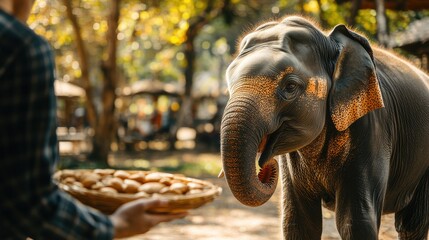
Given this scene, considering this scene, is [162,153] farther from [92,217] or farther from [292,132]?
[92,217]

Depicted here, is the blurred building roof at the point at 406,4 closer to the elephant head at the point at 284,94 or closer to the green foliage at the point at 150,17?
the green foliage at the point at 150,17

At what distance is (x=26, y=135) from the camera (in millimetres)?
1444

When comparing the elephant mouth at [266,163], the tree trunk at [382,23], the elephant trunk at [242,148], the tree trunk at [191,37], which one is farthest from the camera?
the tree trunk at [191,37]

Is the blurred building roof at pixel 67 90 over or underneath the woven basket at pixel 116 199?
over

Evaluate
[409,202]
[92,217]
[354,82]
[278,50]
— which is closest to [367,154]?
[354,82]

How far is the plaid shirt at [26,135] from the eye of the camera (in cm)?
143

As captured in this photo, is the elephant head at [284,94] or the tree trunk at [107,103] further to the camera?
the tree trunk at [107,103]

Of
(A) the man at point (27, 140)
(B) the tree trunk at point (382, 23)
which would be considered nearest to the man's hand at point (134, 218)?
(A) the man at point (27, 140)

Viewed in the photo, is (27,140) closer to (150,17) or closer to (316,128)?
(316,128)

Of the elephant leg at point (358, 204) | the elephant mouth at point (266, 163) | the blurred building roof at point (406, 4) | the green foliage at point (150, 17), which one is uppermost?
the green foliage at point (150, 17)

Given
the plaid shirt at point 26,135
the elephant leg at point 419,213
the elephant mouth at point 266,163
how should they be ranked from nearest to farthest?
the plaid shirt at point 26,135 < the elephant mouth at point 266,163 < the elephant leg at point 419,213

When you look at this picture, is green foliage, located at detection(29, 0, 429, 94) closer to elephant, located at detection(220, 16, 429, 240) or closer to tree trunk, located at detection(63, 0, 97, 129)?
tree trunk, located at detection(63, 0, 97, 129)

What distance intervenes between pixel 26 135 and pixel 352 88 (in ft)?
9.09

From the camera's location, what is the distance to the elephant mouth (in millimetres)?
3557
